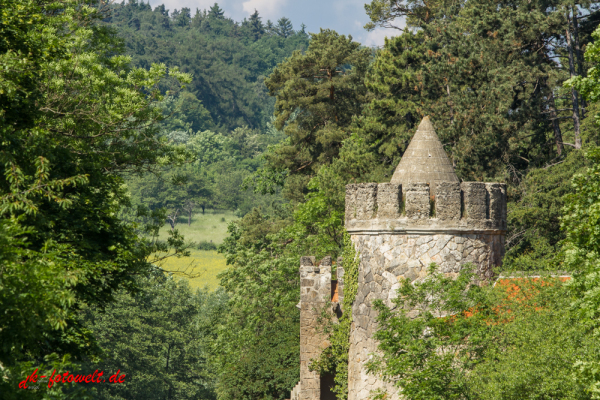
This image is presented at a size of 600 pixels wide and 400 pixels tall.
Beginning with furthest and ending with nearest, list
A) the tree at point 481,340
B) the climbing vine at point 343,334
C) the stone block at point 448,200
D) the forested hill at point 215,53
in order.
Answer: the forested hill at point 215,53
the climbing vine at point 343,334
the stone block at point 448,200
the tree at point 481,340

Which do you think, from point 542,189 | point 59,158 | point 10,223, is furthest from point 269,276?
point 10,223

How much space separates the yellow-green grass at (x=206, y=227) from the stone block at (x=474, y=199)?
69.5m

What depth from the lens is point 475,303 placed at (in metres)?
14.4

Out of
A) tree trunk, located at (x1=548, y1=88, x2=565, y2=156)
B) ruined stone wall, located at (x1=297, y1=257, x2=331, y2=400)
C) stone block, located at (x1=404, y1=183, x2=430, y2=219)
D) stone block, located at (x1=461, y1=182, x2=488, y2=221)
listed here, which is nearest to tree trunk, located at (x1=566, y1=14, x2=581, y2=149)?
tree trunk, located at (x1=548, y1=88, x2=565, y2=156)

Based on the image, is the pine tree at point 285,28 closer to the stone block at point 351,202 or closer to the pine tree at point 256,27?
the pine tree at point 256,27

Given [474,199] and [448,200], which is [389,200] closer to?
[448,200]

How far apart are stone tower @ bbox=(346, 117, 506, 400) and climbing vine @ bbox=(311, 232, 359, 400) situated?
0.42 meters

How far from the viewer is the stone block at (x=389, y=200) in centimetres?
1524

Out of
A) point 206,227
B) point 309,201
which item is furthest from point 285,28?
point 309,201

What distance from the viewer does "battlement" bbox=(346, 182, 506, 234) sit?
15.0 metres

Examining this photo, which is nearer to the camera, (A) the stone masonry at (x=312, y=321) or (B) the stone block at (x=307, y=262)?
(A) the stone masonry at (x=312, y=321)

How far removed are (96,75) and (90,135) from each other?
211cm

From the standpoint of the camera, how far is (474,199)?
1501 centimetres

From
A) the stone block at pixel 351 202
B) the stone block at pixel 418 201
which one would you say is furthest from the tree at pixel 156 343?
the stone block at pixel 418 201
